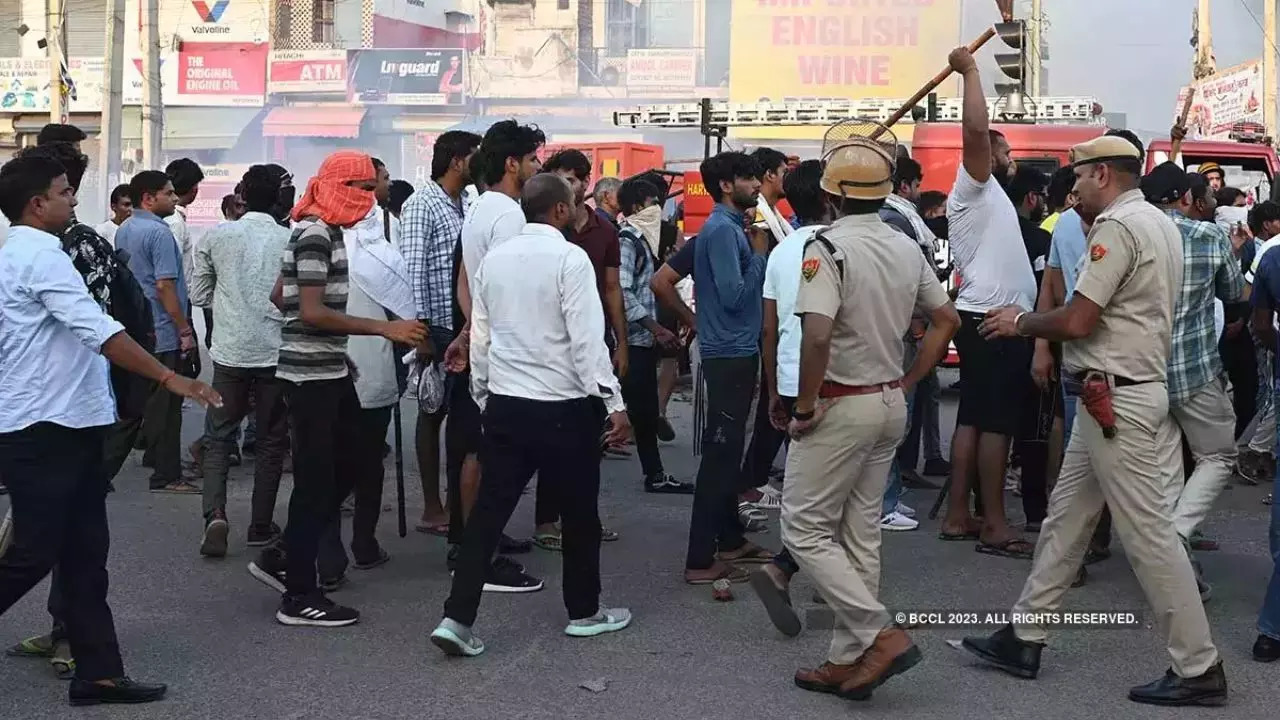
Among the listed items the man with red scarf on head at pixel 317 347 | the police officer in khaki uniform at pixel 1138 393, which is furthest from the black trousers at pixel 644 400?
the police officer in khaki uniform at pixel 1138 393

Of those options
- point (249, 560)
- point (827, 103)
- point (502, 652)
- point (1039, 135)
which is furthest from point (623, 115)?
point (502, 652)

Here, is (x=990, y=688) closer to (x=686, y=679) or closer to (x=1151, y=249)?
(x=686, y=679)

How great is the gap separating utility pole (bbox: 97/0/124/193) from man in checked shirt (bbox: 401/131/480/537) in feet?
45.0

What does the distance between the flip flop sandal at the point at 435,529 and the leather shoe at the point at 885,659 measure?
295 cm

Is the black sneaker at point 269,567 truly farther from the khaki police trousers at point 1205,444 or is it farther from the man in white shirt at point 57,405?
the khaki police trousers at point 1205,444

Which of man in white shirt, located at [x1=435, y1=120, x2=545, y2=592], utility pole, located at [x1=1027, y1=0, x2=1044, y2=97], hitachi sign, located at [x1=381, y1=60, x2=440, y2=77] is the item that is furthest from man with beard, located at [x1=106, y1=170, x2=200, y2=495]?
hitachi sign, located at [x1=381, y1=60, x2=440, y2=77]

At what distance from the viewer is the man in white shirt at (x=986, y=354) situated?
629cm

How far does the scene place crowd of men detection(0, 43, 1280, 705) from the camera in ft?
14.5

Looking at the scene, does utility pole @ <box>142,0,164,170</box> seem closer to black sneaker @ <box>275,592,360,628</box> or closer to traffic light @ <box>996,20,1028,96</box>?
traffic light @ <box>996,20,1028,96</box>

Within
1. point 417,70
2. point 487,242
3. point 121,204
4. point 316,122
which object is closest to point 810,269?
point 487,242

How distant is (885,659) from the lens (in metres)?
4.39

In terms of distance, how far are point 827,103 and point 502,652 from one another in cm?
1569

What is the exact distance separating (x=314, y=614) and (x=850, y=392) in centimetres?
220

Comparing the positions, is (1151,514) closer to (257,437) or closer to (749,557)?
(749,557)
